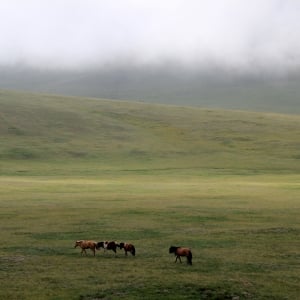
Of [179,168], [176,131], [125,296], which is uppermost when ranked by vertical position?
[176,131]

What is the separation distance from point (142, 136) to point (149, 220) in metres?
83.1

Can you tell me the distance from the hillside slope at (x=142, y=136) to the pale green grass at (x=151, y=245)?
46.4 metres

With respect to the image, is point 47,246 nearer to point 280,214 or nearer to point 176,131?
point 280,214

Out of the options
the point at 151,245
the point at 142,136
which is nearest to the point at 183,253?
the point at 151,245

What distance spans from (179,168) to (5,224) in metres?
57.4

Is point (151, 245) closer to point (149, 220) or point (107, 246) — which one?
point (107, 246)

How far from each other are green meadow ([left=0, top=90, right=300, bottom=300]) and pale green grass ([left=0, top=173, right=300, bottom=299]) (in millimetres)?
46

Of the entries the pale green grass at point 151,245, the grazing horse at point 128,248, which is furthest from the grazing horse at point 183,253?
the grazing horse at point 128,248

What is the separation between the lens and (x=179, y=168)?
87000 millimetres

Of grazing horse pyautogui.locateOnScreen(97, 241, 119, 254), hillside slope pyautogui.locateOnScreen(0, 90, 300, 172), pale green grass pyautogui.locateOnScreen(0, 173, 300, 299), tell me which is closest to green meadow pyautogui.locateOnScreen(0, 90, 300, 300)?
pale green grass pyautogui.locateOnScreen(0, 173, 300, 299)

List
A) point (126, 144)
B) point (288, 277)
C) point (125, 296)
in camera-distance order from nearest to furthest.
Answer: point (125, 296) → point (288, 277) → point (126, 144)

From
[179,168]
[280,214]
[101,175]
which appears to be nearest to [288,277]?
[280,214]

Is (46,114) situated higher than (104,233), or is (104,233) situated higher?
(46,114)

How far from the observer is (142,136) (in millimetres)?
115625
